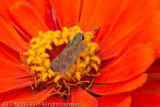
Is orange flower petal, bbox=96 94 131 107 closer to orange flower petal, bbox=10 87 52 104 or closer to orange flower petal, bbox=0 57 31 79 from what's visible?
orange flower petal, bbox=10 87 52 104

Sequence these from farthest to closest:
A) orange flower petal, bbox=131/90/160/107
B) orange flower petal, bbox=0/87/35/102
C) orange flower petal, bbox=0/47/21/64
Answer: orange flower petal, bbox=0/47/21/64, orange flower petal, bbox=0/87/35/102, orange flower petal, bbox=131/90/160/107

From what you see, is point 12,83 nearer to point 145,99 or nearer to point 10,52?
point 10,52

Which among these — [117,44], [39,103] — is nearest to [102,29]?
[117,44]

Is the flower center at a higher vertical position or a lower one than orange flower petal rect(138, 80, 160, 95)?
higher

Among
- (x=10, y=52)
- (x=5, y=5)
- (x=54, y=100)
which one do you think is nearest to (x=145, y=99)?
(x=54, y=100)

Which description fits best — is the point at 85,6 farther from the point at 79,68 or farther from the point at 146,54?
the point at 146,54

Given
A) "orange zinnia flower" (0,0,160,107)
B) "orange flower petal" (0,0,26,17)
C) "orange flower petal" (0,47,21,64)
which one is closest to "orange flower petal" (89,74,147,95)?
"orange zinnia flower" (0,0,160,107)

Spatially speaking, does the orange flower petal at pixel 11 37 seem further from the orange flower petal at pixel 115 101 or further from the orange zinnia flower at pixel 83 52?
the orange flower petal at pixel 115 101
